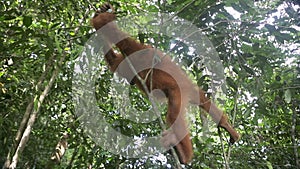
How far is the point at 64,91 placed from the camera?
3.24 meters

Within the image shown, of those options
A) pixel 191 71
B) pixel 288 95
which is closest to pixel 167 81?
pixel 191 71

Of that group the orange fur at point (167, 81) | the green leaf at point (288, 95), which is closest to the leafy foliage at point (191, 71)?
the green leaf at point (288, 95)

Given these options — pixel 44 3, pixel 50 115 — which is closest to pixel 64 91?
pixel 50 115

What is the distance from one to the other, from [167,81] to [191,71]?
0.18 metres

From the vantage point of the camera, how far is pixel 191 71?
101 inches

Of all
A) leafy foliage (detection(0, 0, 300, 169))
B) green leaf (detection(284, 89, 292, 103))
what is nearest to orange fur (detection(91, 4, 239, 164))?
leafy foliage (detection(0, 0, 300, 169))

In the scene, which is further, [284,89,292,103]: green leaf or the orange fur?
the orange fur

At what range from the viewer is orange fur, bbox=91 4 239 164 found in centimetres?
221

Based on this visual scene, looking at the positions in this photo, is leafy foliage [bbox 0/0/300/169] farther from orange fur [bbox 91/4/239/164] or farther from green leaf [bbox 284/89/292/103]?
orange fur [bbox 91/4/239/164]

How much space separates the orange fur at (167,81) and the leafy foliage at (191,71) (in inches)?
4.4

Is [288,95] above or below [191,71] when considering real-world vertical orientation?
below

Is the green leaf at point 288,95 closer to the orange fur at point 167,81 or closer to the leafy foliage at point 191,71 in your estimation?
the leafy foliage at point 191,71

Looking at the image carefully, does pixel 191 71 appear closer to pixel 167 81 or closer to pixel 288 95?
pixel 167 81

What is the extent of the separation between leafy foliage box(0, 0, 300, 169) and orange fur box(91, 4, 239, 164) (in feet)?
0.37
